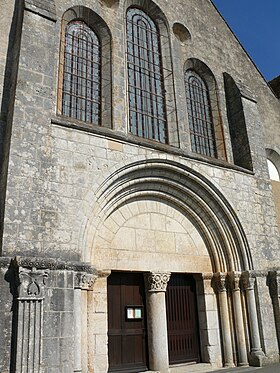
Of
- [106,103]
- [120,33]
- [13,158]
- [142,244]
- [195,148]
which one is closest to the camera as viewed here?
[13,158]

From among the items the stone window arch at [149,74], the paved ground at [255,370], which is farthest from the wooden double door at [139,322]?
the stone window arch at [149,74]

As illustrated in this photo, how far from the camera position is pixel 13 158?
18.8 ft

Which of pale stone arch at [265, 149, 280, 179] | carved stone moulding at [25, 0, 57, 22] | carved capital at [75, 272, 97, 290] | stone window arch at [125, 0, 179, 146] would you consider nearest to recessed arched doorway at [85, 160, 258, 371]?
carved capital at [75, 272, 97, 290]

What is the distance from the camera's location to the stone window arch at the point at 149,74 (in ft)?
27.5

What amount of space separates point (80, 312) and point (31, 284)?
949 millimetres

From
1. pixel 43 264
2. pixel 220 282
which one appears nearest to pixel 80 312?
pixel 43 264

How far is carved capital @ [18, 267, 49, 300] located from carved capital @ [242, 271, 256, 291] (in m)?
4.46

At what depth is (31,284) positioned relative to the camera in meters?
5.20

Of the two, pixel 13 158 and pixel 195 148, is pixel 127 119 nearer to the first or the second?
pixel 195 148

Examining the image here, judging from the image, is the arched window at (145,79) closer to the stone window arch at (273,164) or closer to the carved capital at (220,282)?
the carved capital at (220,282)

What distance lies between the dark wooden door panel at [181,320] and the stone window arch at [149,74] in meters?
3.09

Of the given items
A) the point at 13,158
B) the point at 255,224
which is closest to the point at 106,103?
the point at 13,158

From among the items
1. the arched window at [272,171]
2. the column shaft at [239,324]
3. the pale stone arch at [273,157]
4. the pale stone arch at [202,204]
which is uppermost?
the pale stone arch at [273,157]

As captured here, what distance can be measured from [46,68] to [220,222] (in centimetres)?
474
